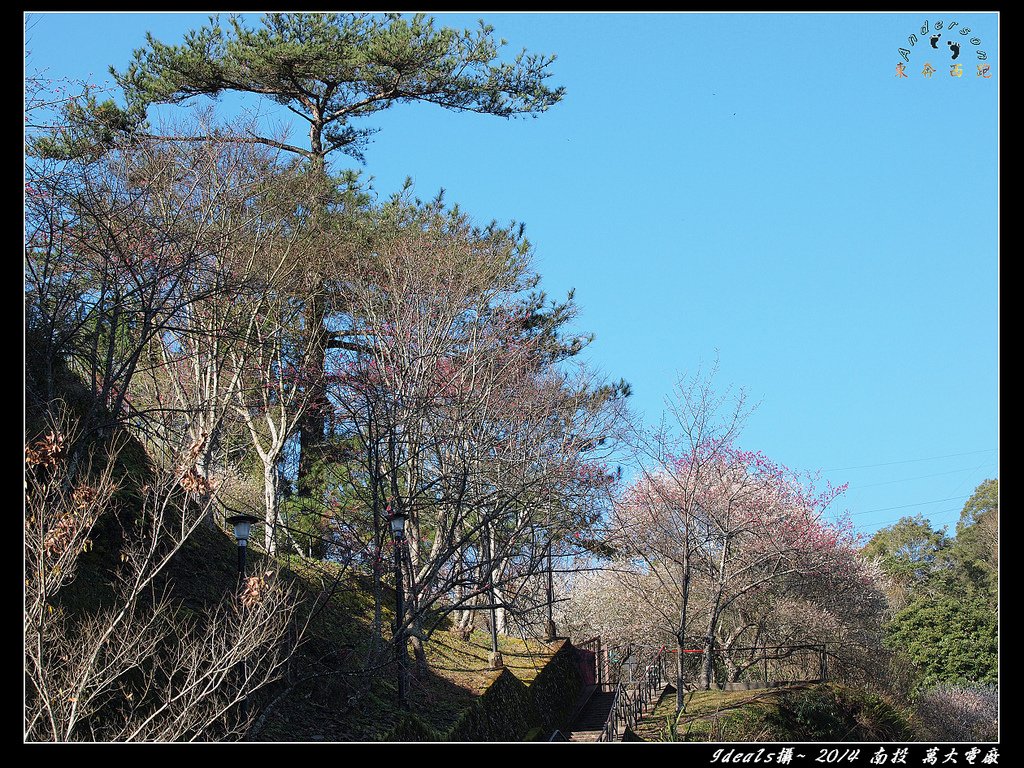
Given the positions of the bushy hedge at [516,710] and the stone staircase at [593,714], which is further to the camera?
the stone staircase at [593,714]

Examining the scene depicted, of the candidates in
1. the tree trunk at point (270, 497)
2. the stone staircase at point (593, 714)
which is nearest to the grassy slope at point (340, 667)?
the tree trunk at point (270, 497)

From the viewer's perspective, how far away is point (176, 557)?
42.2 ft

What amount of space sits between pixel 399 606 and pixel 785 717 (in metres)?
6.47

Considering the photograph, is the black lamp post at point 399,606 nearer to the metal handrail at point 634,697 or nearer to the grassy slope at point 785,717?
the metal handrail at point 634,697

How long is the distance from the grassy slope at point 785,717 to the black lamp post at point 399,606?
4290 mm

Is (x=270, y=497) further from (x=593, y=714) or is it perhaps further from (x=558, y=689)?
(x=593, y=714)

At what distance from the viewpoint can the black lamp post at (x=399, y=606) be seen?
1285 cm

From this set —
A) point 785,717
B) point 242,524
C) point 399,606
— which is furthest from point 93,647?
point 785,717

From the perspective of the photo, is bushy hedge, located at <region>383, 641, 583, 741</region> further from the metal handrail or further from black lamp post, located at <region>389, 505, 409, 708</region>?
the metal handrail

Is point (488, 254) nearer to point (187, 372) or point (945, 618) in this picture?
point (187, 372)

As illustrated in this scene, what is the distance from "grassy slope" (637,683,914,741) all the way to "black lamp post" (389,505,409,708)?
14.1 feet

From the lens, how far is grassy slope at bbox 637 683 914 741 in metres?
15.0

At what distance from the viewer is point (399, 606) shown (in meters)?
13.1
